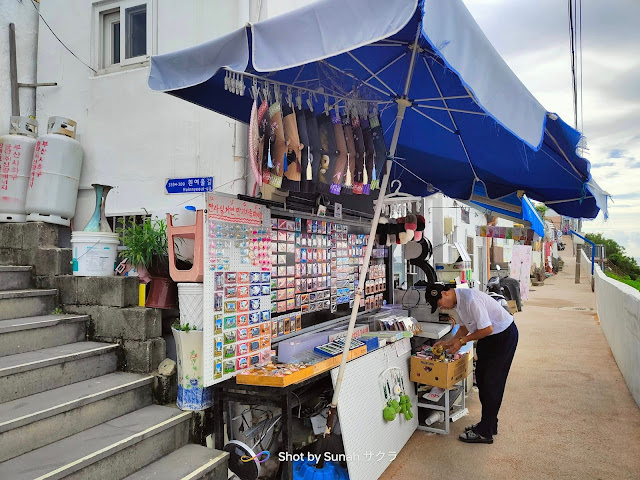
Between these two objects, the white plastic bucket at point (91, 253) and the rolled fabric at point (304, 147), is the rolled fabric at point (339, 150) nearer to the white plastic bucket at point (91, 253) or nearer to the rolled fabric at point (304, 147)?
the rolled fabric at point (304, 147)

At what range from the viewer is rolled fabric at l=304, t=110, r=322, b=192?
3422 mm

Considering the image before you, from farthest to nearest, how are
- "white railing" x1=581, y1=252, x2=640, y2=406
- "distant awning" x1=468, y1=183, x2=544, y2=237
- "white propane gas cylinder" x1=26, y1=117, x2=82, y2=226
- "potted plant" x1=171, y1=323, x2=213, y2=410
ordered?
"distant awning" x1=468, y1=183, x2=544, y2=237, "white railing" x1=581, y1=252, x2=640, y2=406, "white propane gas cylinder" x1=26, y1=117, x2=82, y2=226, "potted plant" x1=171, y1=323, x2=213, y2=410

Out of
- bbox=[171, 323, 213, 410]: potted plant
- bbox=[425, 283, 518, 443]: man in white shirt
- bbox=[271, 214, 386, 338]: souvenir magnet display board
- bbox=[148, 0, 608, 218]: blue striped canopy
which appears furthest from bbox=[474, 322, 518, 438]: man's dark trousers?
bbox=[171, 323, 213, 410]: potted plant

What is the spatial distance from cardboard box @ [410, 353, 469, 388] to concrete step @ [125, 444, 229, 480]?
233 centimetres

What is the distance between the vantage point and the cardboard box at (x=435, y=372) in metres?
4.69

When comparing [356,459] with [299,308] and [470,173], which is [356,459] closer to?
[299,308]

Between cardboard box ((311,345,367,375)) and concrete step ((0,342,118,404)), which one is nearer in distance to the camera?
concrete step ((0,342,118,404))

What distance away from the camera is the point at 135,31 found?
5609 mm

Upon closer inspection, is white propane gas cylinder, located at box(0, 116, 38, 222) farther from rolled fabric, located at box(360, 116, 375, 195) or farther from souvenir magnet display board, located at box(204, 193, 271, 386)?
rolled fabric, located at box(360, 116, 375, 195)

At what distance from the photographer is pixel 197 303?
3.45 meters

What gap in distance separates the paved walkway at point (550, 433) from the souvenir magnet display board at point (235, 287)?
1.77 m

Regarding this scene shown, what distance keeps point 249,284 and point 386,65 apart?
6.78 ft

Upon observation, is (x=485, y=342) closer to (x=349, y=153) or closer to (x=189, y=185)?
(x=349, y=153)

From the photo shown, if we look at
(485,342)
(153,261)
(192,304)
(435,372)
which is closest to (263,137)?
(192,304)
